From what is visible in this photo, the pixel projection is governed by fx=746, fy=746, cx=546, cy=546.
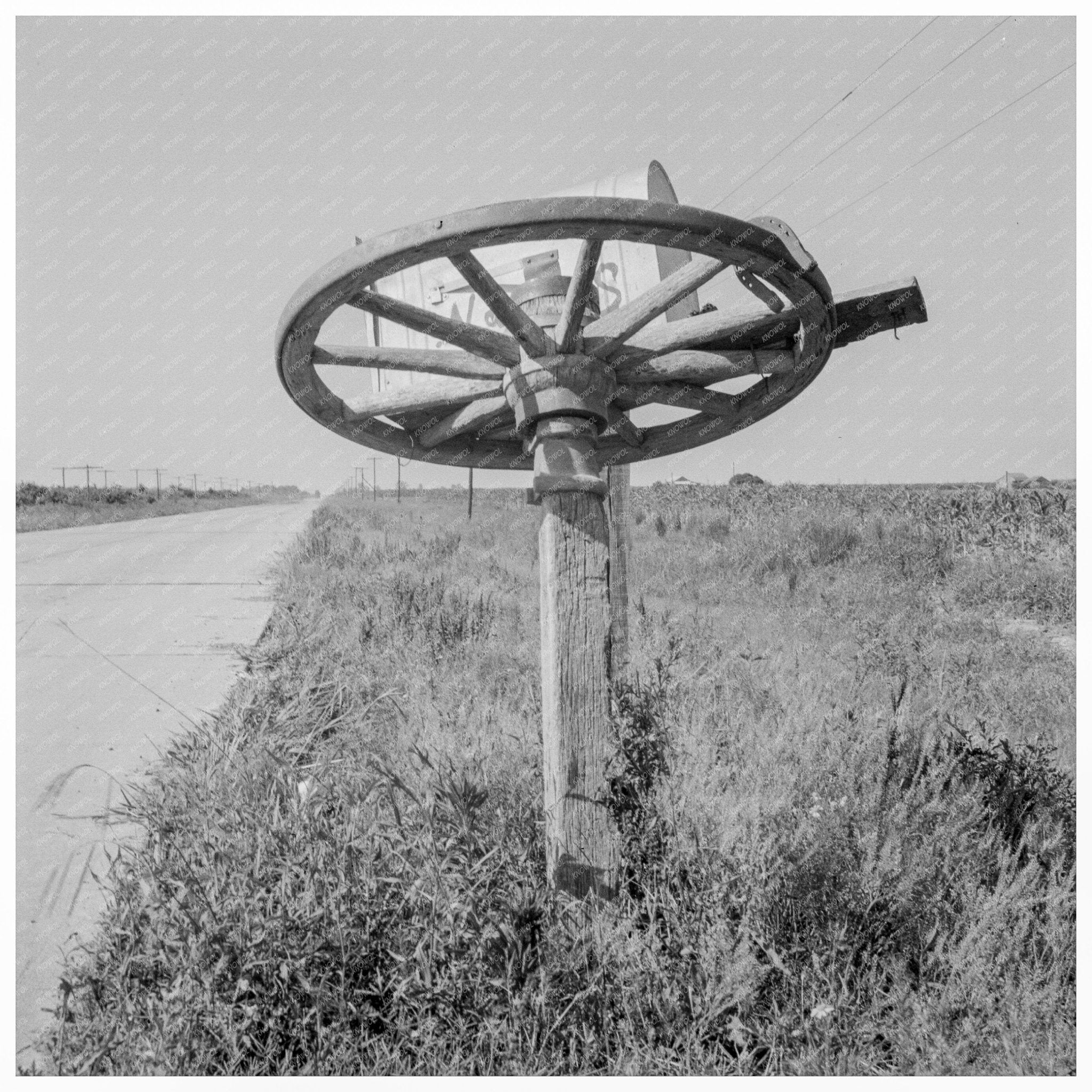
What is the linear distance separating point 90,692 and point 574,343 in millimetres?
4288

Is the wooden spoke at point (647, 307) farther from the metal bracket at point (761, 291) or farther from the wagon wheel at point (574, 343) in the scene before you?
the metal bracket at point (761, 291)

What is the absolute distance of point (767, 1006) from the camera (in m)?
2.16

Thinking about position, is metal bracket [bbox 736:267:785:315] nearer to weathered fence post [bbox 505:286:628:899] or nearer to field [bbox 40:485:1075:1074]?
weathered fence post [bbox 505:286:628:899]

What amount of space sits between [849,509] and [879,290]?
560 inches

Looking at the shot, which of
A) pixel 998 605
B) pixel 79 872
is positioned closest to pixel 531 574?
pixel 998 605

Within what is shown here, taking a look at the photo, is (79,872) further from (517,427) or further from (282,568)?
(282,568)

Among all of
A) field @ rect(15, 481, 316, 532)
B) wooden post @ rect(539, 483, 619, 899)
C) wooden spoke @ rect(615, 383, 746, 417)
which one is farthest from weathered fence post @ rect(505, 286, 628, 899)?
field @ rect(15, 481, 316, 532)

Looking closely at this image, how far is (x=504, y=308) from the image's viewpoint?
6.42 ft

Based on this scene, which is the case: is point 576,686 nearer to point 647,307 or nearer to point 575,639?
point 575,639

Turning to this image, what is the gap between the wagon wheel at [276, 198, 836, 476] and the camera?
1734 millimetres

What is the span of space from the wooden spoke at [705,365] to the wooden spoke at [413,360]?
0.44 m

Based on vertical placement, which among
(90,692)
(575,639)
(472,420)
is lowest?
(90,692)

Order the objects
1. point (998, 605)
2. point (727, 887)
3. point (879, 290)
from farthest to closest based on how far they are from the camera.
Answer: point (998, 605), point (727, 887), point (879, 290)

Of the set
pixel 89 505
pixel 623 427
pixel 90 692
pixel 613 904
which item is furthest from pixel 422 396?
pixel 89 505
